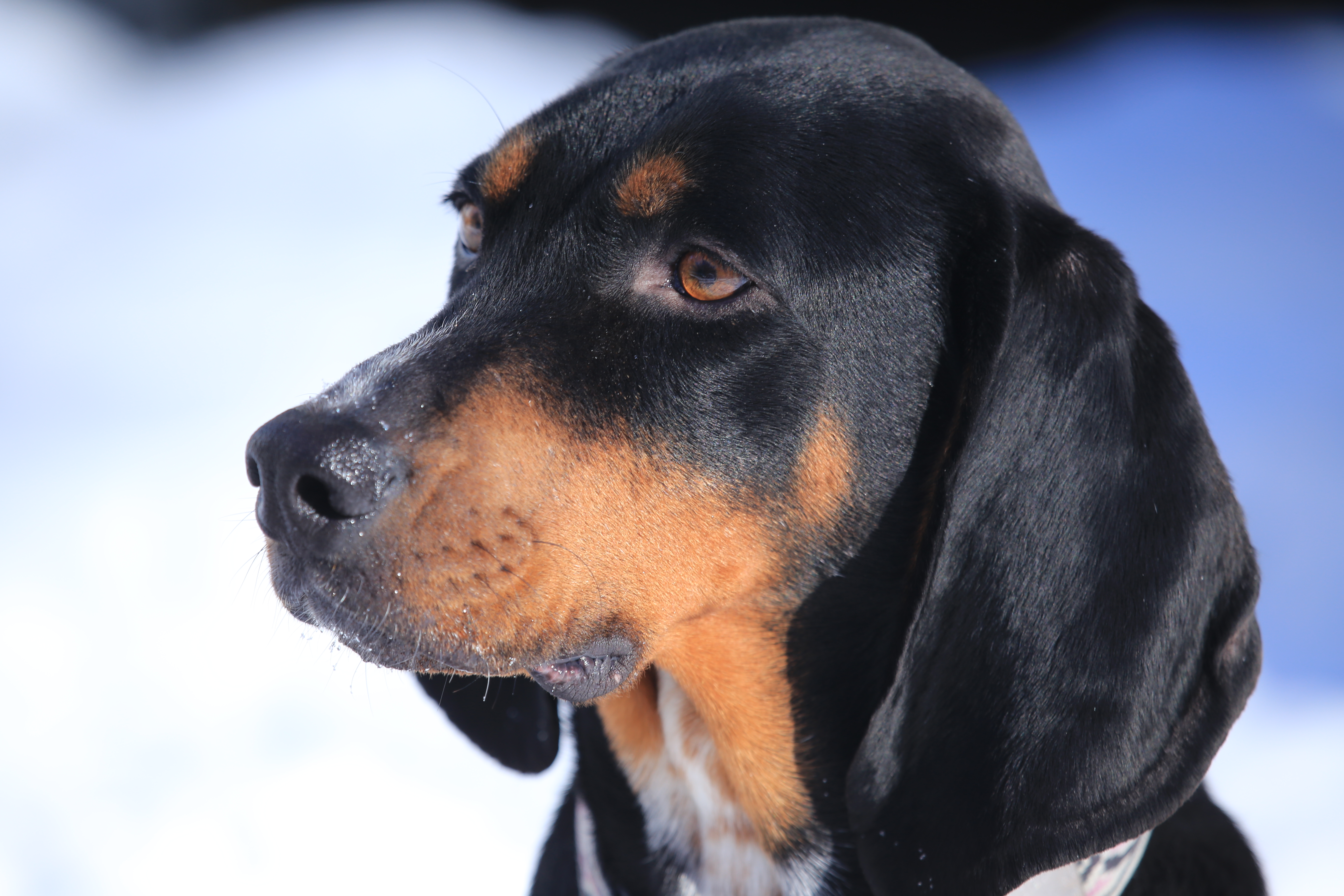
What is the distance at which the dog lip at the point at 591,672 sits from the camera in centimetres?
215

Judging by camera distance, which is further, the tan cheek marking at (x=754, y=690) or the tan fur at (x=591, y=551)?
the tan cheek marking at (x=754, y=690)

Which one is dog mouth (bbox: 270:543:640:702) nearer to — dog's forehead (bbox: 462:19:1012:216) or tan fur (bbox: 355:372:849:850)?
tan fur (bbox: 355:372:849:850)

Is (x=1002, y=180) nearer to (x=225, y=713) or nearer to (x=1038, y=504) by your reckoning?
(x=1038, y=504)

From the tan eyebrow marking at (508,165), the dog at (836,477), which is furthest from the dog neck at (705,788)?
the tan eyebrow marking at (508,165)

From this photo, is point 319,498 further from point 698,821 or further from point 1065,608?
point 1065,608

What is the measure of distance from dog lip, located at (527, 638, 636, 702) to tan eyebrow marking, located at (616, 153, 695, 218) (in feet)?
2.69

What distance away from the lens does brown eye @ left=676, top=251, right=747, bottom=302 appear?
214 centimetres

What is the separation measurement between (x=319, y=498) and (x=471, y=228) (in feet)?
3.13

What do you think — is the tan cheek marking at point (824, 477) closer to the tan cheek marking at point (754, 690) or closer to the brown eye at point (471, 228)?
the tan cheek marking at point (754, 690)

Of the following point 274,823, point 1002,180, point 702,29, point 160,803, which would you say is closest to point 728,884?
point 1002,180

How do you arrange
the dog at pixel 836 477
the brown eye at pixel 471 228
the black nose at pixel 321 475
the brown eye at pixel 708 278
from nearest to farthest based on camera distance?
the black nose at pixel 321 475 < the dog at pixel 836 477 < the brown eye at pixel 708 278 < the brown eye at pixel 471 228

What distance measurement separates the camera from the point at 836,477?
223 centimetres

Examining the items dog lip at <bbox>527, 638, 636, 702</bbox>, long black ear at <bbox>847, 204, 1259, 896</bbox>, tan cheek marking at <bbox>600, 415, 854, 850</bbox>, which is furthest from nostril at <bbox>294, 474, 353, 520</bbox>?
long black ear at <bbox>847, 204, 1259, 896</bbox>

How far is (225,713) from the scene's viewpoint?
194 inches
